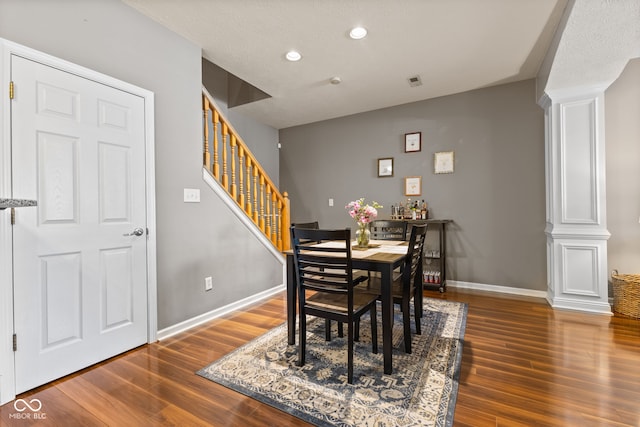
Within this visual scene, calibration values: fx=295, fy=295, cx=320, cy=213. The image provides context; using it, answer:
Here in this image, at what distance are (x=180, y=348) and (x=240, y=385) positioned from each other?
0.82 metres

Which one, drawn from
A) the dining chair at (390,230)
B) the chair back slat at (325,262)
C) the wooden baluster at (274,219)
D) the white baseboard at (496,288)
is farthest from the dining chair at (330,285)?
the white baseboard at (496,288)

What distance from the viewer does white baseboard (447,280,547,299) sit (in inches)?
144

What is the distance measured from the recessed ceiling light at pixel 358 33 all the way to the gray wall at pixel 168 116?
150cm

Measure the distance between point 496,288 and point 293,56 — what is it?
12.4 ft

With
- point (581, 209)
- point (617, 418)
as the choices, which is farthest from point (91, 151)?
point (581, 209)

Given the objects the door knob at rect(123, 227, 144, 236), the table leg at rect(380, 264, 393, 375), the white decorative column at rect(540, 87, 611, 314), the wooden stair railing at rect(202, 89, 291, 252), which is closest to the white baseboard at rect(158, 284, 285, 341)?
the wooden stair railing at rect(202, 89, 291, 252)

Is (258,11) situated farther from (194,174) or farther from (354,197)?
(354,197)

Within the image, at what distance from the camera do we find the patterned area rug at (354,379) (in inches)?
61.5

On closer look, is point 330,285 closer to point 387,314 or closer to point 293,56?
point 387,314

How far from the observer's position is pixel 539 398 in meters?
1.68

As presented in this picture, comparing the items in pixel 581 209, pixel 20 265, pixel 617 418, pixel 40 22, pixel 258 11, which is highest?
pixel 258 11

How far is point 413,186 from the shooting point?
441 cm

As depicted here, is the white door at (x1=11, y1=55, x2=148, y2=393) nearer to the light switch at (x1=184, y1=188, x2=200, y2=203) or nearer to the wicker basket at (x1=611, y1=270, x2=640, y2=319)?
the light switch at (x1=184, y1=188, x2=200, y2=203)

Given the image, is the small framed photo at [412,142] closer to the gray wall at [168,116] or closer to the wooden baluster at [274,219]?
the wooden baluster at [274,219]
